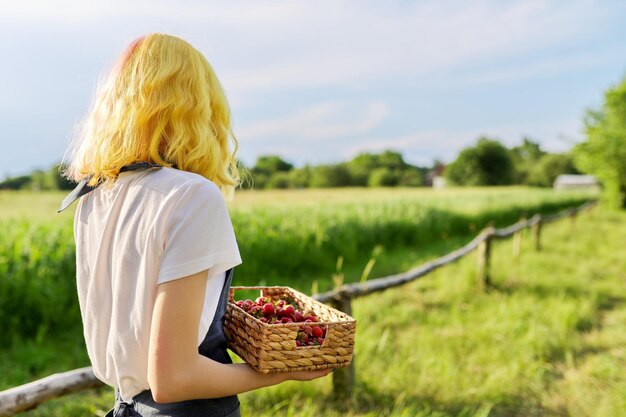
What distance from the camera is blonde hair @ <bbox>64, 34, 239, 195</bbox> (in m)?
1.31

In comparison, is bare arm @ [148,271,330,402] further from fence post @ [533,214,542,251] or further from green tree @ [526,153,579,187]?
green tree @ [526,153,579,187]

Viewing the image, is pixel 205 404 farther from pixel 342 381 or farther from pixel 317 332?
pixel 342 381

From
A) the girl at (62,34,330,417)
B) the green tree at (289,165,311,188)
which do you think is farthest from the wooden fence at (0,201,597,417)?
the green tree at (289,165,311,188)

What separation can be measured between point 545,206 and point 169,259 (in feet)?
93.5

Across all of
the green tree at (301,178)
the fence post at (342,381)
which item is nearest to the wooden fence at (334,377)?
the fence post at (342,381)

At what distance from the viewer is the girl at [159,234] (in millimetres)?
1187

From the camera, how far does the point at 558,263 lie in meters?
9.36

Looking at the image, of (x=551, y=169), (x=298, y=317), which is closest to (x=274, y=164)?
(x=551, y=169)

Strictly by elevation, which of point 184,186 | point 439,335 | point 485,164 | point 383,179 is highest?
point 485,164

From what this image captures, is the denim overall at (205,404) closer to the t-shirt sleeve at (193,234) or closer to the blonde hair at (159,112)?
the t-shirt sleeve at (193,234)

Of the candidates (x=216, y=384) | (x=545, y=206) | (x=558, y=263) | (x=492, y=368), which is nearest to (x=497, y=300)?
(x=492, y=368)

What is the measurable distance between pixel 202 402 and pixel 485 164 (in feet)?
258

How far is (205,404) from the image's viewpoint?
1.38 metres

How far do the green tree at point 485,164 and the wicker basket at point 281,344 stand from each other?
3027 inches
